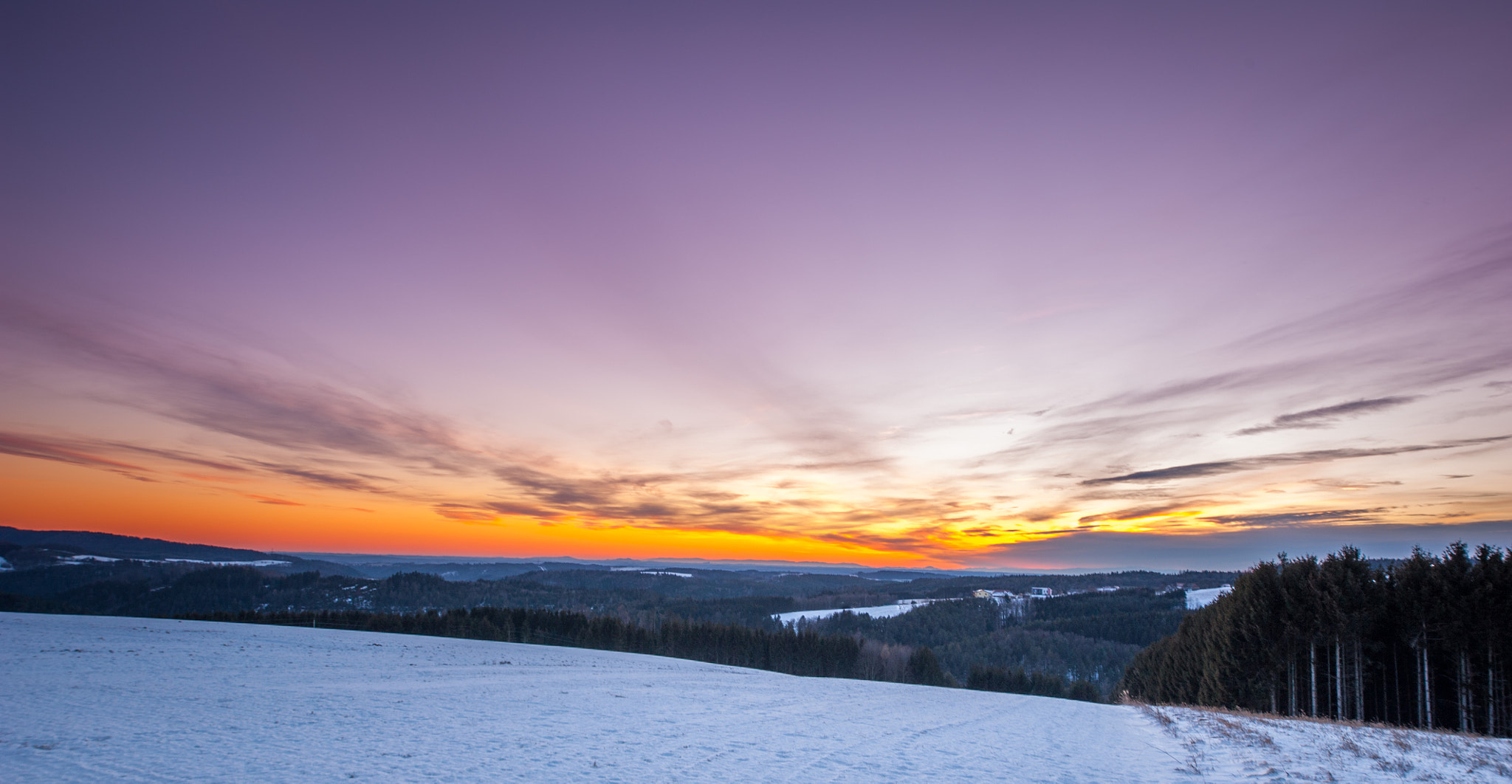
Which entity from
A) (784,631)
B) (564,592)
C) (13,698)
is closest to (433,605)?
(564,592)

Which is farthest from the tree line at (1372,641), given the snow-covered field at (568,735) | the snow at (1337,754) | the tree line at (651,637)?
the tree line at (651,637)

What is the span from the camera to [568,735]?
15.9 m

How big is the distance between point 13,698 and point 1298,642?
66.9 metres

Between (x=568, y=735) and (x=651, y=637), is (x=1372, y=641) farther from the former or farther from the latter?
(x=651, y=637)

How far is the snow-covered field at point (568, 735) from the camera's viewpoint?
11.8 m

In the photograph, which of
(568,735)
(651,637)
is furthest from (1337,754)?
(651,637)

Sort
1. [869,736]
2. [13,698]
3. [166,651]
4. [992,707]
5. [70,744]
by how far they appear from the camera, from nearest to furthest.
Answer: [70,744]
[13,698]
[869,736]
[992,707]
[166,651]

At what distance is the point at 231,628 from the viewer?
5478cm

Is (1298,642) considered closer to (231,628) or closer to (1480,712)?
(1480,712)

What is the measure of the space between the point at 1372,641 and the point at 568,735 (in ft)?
176

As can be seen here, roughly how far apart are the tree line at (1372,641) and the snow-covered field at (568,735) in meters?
23.2

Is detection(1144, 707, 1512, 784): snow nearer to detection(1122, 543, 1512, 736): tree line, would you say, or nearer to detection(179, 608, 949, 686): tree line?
detection(1122, 543, 1512, 736): tree line

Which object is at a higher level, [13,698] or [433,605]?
[13,698]

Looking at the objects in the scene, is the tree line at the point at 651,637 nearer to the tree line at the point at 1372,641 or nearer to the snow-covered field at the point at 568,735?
the tree line at the point at 1372,641
